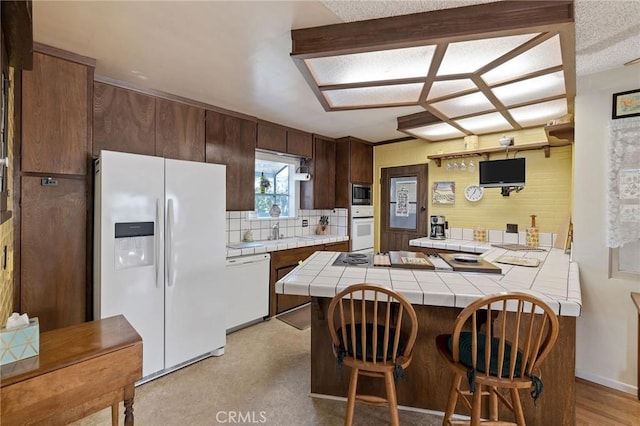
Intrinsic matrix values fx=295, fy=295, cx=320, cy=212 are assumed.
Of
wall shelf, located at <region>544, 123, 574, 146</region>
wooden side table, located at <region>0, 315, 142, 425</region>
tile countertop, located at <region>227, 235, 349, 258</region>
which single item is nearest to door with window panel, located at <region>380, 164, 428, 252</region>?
tile countertop, located at <region>227, 235, 349, 258</region>

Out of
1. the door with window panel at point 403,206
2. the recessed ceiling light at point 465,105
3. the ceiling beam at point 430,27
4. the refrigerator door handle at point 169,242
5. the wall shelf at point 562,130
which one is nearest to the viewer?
the ceiling beam at point 430,27

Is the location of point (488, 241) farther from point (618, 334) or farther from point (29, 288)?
point (29, 288)

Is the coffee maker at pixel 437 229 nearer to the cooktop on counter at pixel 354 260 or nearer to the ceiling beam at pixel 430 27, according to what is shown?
the cooktop on counter at pixel 354 260

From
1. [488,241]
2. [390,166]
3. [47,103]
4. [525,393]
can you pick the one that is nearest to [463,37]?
[525,393]

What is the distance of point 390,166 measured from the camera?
4727mm

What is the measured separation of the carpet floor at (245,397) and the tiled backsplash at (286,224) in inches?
56.9

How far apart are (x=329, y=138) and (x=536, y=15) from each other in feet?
10.8

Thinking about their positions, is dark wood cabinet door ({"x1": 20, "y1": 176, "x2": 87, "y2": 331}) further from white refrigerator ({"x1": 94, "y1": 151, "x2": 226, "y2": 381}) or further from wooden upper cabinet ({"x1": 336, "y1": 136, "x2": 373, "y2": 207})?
wooden upper cabinet ({"x1": 336, "y1": 136, "x2": 373, "y2": 207})

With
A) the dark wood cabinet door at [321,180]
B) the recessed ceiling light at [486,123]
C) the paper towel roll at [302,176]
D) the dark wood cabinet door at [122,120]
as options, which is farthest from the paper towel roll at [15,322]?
the recessed ceiling light at [486,123]

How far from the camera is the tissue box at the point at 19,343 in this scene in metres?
1.22

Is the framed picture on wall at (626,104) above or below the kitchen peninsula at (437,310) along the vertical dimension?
above

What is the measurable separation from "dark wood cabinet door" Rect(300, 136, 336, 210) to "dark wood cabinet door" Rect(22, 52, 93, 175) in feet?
8.96

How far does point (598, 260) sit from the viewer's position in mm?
2254

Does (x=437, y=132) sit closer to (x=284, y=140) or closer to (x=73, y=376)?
(x=284, y=140)
